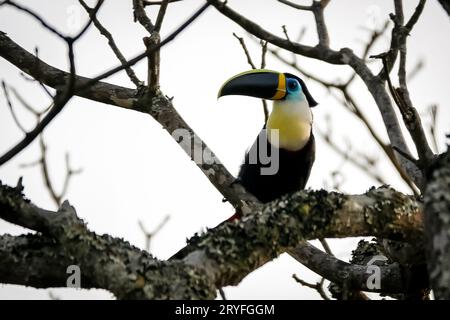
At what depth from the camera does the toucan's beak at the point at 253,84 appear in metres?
4.68

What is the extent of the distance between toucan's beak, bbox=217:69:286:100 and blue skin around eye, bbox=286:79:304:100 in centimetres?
21

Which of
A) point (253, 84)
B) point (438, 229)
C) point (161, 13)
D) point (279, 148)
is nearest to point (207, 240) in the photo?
point (438, 229)

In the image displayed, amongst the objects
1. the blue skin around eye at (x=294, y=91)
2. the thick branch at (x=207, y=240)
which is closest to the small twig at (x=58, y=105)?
the thick branch at (x=207, y=240)

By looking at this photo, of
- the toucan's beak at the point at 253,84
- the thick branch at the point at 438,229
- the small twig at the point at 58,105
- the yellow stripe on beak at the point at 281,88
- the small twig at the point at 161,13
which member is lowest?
the thick branch at the point at 438,229

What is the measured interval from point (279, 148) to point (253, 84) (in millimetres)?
563

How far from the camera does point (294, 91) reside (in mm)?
5168

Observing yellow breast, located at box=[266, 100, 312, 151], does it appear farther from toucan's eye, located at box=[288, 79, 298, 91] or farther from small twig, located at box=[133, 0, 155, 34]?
small twig, located at box=[133, 0, 155, 34]

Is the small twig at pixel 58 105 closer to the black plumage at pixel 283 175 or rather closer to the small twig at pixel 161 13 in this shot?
the small twig at pixel 161 13

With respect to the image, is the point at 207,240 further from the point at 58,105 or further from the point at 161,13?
the point at 161,13

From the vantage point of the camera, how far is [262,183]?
4.93 metres

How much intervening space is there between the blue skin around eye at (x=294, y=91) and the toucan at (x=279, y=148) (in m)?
0.05

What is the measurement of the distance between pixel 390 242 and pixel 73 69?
173 centimetres

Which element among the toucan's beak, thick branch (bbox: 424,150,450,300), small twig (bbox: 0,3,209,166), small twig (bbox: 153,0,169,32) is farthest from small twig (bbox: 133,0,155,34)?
thick branch (bbox: 424,150,450,300)
